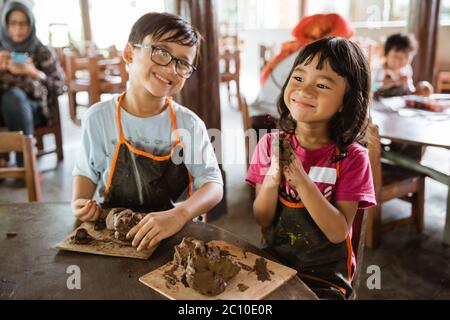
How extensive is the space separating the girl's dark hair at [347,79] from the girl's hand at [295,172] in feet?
Answer: 0.60

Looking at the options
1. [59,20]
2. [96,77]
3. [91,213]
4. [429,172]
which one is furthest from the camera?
[59,20]

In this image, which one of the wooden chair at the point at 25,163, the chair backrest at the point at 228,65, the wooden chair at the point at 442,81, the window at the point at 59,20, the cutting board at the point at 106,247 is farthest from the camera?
the window at the point at 59,20

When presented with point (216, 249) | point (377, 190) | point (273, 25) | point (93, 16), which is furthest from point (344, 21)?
point (273, 25)

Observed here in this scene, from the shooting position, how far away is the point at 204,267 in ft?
3.24

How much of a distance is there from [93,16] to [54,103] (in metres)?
5.61

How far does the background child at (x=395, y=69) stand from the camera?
3.57m

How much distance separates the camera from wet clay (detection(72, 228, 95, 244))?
119 cm

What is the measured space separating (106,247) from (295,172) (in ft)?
1.87

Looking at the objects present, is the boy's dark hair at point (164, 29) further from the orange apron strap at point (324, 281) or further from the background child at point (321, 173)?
the orange apron strap at point (324, 281)

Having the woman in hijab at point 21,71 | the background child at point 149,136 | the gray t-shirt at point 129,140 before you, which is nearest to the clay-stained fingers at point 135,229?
the background child at point 149,136

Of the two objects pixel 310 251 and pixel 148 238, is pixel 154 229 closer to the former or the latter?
pixel 148 238

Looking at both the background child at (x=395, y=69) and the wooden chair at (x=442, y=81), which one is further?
the wooden chair at (x=442, y=81)

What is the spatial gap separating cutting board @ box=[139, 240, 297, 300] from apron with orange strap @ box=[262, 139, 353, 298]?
338mm

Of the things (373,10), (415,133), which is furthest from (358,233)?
(373,10)
